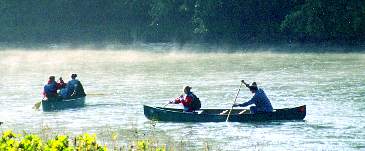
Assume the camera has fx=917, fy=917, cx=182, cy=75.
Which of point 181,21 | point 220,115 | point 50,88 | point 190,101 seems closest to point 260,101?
point 220,115

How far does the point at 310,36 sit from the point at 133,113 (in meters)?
34.4

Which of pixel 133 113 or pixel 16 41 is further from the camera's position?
pixel 16 41

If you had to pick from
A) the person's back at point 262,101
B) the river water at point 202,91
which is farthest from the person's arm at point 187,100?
the person's back at point 262,101

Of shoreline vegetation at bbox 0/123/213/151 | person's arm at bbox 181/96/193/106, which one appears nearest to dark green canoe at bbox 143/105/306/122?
person's arm at bbox 181/96/193/106

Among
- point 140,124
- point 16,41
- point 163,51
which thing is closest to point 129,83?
point 140,124

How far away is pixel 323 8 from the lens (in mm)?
60938

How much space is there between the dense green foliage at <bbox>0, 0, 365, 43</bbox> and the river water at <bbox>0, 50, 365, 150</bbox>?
20.5 ft

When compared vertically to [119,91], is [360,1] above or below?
above

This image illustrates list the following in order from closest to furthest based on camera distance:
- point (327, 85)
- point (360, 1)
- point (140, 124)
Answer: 1. point (140, 124)
2. point (327, 85)
3. point (360, 1)

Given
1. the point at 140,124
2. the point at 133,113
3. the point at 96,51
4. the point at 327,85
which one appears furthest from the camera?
the point at 96,51

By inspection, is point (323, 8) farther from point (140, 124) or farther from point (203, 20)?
point (140, 124)

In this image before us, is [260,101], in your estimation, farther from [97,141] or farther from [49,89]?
[49,89]

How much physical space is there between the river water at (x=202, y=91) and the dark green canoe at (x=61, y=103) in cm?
44

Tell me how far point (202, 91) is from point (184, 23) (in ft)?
118
